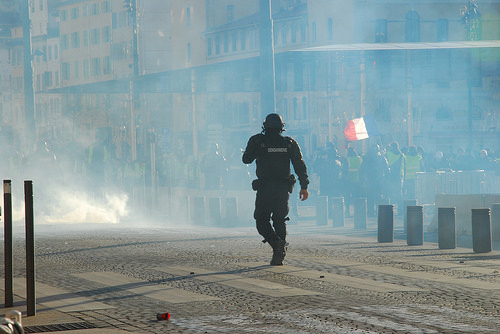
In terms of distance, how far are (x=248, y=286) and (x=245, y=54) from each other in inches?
2538

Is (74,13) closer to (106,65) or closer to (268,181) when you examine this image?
(106,65)

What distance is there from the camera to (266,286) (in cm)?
A: 878

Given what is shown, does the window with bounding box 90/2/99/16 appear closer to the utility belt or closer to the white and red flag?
the white and red flag

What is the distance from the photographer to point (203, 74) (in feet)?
95.5

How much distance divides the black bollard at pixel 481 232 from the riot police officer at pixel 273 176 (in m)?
3.31

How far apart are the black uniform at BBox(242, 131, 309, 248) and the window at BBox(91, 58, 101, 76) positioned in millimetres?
73813

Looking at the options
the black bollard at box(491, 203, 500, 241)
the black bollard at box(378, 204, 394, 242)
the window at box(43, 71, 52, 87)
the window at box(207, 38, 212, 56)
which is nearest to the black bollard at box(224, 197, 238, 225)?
the black bollard at box(378, 204, 394, 242)

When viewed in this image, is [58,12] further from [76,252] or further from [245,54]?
[76,252]

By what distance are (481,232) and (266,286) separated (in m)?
5.05

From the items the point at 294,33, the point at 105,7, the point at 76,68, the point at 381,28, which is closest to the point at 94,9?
the point at 105,7

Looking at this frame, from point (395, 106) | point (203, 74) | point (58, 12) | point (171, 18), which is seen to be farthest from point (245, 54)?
point (203, 74)

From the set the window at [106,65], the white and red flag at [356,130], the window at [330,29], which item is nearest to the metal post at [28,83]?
the white and red flag at [356,130]

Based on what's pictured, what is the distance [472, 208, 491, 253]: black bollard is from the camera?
1292 cm

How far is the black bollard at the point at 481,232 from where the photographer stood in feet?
42.4
